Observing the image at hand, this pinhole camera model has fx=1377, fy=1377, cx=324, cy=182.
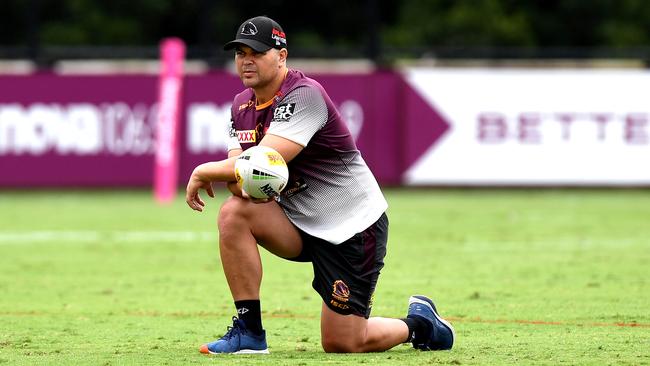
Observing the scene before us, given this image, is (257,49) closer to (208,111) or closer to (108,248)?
(108,248)

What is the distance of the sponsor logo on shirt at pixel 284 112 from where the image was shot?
23.8 ft

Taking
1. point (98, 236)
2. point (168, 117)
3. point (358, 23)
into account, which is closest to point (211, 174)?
point (98, 236)

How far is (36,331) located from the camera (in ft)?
27.5

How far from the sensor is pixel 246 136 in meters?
7.62

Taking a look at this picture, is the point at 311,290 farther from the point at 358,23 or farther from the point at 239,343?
the point at 358,23

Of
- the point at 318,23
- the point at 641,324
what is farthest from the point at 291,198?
the point at 318,23

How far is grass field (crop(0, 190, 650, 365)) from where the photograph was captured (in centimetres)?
755

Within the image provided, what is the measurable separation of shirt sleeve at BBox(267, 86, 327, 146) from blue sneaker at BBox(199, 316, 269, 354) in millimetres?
1054

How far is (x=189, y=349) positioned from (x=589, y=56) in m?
17.0

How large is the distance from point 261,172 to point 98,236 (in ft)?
28.5

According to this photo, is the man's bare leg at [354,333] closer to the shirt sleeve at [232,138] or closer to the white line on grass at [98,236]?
the shirt sleeve at [232,138]

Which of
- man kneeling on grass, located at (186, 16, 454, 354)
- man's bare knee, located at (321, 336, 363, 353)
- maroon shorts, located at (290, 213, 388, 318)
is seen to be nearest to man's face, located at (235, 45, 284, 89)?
man kneeling on grass, located at (186, 16, 454, 354)

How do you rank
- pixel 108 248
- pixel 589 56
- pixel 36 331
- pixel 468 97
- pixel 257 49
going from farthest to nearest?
pixel 589 56
pixel 468 97
pixel 108 248
pixel 36 331
pixel 257 49

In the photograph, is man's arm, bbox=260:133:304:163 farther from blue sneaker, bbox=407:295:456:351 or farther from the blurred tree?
the blurred tree
